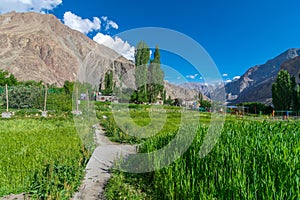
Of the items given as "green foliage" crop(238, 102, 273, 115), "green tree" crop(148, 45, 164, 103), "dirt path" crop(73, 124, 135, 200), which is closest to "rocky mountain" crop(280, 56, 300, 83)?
"green foliage" crop(238, 102, 273, 115)

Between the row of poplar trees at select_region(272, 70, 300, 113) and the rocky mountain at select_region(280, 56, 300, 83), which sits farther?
the rocky mountain at select_region(280, 56, 300, 83)

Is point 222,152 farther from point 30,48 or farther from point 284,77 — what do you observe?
point 30,48

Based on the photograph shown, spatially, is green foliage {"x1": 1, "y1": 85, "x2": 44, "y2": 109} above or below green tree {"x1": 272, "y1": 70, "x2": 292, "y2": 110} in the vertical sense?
below

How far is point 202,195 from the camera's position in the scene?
2027mm

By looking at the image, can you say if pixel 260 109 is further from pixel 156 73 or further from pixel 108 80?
pixel 156 73

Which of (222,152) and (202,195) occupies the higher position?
(222,152)

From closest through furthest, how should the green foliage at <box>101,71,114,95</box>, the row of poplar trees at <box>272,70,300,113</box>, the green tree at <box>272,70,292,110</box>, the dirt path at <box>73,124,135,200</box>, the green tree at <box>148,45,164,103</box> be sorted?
the dirt path at <box>73,124,135,200</box> < the green tree at <box>148,45,164,103</box> < the green foliage at <box>101,71,114,95</box> < the row of poplar trees at <box>272,70,300,113</box> < the green tree at <box>272,70,292,110</box>

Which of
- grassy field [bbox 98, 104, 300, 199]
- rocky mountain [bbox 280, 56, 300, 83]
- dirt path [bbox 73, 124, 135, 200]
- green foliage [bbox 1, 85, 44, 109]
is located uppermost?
rocky mountain [bbox 280, 56, 300, 83]

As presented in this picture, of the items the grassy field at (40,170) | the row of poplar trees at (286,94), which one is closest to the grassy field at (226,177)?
the grassy field at (40,170)

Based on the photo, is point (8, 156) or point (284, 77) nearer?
point (8, 156)

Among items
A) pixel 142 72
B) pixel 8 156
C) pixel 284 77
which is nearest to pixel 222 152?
pixel 8 156

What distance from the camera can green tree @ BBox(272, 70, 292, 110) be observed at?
37594mm

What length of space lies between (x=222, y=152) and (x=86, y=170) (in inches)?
88.5

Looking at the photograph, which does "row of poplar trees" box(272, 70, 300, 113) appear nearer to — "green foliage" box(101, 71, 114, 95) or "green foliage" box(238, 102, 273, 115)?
"green foliage" box(238, 102, 273, 115)
